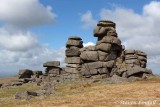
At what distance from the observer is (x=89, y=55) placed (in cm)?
8969

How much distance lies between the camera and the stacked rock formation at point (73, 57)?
93438 mm

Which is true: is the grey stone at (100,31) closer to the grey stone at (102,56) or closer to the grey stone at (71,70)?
the grey stone at (102,56)

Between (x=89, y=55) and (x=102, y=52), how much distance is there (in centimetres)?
392

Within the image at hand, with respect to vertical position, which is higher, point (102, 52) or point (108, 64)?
point (102, 52)

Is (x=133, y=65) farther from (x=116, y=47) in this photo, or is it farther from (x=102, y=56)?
(x=102, y=56)

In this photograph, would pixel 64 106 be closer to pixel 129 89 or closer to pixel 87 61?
pixel 129 89

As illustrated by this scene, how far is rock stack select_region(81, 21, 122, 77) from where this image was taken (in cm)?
8775

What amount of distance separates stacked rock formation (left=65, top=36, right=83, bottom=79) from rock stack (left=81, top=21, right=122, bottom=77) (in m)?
2.64

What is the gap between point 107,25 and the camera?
93125mm

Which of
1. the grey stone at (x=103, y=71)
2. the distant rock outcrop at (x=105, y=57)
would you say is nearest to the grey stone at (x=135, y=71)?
the distant rock outcrop at (x=105, y=57)

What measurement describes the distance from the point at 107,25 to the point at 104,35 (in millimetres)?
3209

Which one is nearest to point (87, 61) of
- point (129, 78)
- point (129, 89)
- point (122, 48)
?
point (122, 48)

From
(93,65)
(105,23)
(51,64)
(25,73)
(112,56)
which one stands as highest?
(105,23)

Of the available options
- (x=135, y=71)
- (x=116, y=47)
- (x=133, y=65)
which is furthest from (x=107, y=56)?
(x=135, y=71)
